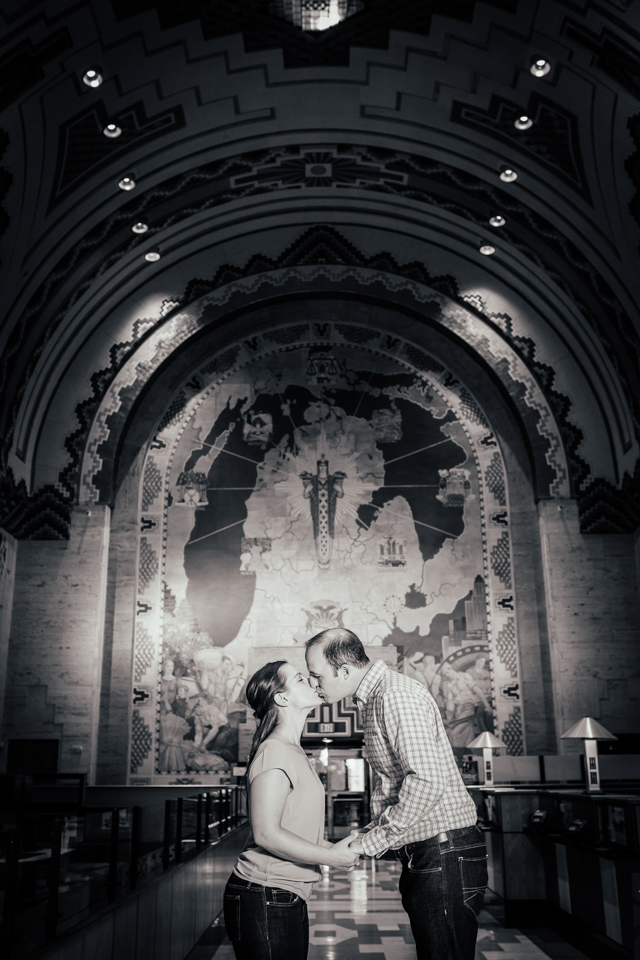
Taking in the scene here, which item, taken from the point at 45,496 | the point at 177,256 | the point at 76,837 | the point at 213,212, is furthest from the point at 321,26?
the point at 76,837

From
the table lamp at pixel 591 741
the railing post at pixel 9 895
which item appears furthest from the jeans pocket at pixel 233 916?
the table lamp at pixel 591 741

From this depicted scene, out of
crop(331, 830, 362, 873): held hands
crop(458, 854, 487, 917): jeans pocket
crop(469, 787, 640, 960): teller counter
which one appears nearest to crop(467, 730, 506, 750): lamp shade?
crop(469, 787, 640, 960): teller counter

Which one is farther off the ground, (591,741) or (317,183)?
(317,183)

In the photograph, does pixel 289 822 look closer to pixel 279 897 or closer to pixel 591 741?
pixel 279 897

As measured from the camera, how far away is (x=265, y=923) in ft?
7.80

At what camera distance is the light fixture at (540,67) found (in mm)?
9852

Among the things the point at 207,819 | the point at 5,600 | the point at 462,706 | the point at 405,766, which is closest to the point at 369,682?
the point at 405,766

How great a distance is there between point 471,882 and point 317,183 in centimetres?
1247

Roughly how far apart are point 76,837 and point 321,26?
11.1 m

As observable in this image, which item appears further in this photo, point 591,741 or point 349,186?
point 349,186

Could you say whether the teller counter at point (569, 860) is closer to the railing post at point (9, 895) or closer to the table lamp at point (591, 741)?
the table lamp at point (591, 741)

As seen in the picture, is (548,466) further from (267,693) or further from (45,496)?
(267,693)

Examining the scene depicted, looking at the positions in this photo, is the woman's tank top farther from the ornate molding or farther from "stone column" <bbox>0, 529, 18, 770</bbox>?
"stone column" <bbox>0, 529, 18, 770</bbox>

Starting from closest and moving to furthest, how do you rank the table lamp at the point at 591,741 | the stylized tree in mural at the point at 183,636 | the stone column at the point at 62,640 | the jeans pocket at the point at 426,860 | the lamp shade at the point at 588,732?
the jeans pocket at the point at 426,860, the table lamp at the point at 591,741, the lamp shade at the point at 588,732, the stone column at the point at 62,640, the stylized tree in mural at the point at 183,636
